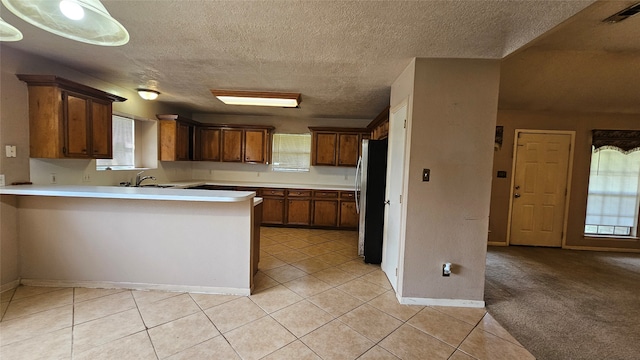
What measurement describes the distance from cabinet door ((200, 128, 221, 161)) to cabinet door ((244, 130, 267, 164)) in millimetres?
597

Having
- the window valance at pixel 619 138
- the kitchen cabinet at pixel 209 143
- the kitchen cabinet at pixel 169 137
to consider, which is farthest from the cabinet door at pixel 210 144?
the window valance at pixel 619 138

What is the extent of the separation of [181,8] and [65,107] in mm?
1920

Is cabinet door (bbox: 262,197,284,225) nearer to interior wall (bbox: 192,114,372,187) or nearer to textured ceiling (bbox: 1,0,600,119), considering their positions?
interior wall (bbox: 192,114,372,187)

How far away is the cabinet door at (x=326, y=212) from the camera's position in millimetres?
5113

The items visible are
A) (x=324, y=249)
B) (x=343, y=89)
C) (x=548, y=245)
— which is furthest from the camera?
(x=548, y=245)

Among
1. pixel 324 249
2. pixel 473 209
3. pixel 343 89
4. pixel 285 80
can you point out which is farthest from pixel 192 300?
pixel 343 89

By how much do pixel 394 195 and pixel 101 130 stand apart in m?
3.53

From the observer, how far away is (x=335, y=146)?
17.6 feet

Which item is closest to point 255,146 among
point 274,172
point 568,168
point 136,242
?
point 274,172

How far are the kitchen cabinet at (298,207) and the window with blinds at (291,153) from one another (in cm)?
78

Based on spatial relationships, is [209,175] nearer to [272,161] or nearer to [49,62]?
[272,161]

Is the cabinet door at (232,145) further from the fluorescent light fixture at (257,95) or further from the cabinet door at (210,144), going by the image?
the fluorescent light fixture at (257,95)

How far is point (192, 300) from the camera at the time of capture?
2385 millimetres

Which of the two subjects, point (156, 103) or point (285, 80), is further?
point (156, 103)
